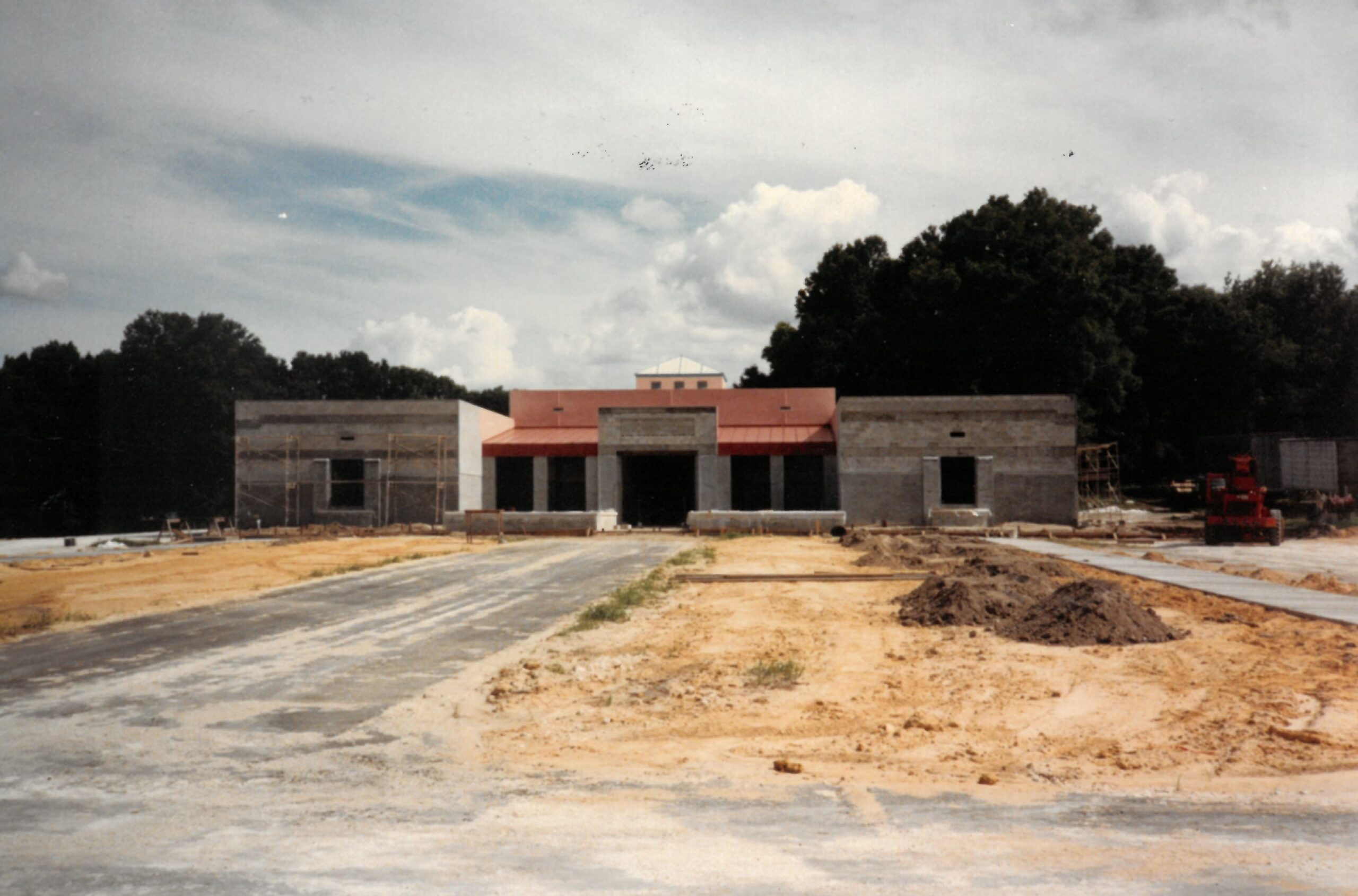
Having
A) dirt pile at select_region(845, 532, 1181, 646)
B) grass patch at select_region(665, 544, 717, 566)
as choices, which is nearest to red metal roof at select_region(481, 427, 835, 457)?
grass patch at select_region(665, 544, 717, 566)

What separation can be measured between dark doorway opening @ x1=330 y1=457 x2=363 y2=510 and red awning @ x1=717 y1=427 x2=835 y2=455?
17447 millimetres

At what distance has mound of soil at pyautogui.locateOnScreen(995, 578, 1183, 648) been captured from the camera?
12289 mm

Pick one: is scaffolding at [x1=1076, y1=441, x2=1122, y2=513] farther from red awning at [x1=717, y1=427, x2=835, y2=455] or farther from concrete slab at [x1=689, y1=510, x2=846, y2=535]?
concrete slab at [x1=689, y1=510, x2=846, y2=535]

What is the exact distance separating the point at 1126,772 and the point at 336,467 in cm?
4459

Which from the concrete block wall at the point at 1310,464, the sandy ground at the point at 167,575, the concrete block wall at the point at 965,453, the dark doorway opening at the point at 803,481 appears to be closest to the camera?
the sandy ground at the point at 167,575

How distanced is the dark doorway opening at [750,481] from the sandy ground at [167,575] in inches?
603

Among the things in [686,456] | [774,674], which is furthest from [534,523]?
[774,674]

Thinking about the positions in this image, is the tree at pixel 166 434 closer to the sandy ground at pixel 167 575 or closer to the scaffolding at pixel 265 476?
the scaffolding at pixel 265 476

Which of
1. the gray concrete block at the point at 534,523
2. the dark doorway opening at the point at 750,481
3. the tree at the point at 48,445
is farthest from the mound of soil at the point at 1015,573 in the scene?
the tree at the point at 48,445

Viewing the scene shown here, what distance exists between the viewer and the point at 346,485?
153ft

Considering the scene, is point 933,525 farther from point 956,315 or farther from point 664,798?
point 664,798

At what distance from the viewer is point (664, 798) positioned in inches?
251

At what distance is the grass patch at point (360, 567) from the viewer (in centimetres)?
2297

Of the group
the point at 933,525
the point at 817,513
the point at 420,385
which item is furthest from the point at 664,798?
the point at 420,385
